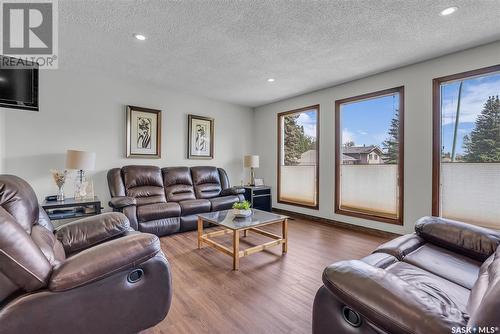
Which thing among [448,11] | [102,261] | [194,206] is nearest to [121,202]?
[194,206]

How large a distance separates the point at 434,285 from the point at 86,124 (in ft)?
15.1

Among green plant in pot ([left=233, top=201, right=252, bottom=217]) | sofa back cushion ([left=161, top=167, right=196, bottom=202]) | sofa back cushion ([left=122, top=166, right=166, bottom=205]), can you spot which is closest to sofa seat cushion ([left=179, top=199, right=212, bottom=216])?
sofa back cushion ([left=161, top=167, right=196, bottom=202])

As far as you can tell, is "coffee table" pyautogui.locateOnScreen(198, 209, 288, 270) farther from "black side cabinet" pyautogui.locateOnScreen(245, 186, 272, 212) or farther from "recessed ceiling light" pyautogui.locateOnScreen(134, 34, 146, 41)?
"recessed ceiling light" pyautogui.locateOnScreen(134, 34, 146, 41)

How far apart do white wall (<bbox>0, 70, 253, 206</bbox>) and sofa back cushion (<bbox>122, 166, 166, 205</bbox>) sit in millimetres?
373

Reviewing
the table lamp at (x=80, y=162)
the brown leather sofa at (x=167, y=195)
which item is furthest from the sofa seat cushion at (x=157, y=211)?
the table lamp at (x=80, y=162)

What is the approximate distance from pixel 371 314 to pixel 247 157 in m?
4.45

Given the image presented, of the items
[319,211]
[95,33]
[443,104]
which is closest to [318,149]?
[319,211]

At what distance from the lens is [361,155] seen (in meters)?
4.00

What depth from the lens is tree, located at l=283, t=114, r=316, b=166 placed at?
16.0ft

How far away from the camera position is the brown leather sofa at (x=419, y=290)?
0.80 metres

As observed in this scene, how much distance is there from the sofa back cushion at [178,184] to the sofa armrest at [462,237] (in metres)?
3.41

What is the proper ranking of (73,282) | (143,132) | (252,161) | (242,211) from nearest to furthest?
(73,282)
(242,211)
(143,132)
(252,161)

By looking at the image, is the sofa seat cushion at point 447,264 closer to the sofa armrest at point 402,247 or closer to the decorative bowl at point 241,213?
the sofa armrest at point 402,247

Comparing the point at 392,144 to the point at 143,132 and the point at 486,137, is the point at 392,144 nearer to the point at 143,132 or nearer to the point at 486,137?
the point at 486,137
